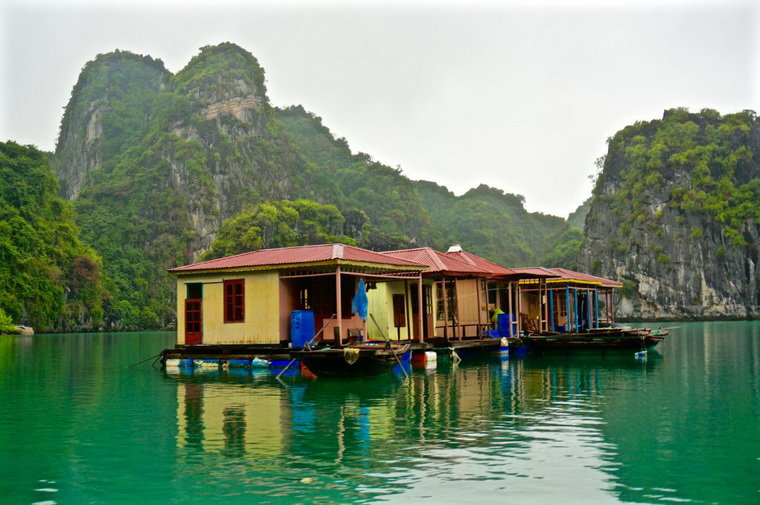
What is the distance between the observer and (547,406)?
48.8ft

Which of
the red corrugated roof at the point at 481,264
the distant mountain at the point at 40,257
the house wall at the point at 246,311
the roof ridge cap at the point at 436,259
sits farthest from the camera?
the distant mountain at the point at 40,257

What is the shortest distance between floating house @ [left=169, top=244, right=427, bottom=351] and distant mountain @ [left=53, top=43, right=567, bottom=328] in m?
61.6

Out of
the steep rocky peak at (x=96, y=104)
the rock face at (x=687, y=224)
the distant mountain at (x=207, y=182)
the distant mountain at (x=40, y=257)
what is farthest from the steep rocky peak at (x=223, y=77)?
the rock face at (x=687, y=224)

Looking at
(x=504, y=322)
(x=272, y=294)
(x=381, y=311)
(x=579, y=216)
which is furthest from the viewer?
(x=579, y=216)

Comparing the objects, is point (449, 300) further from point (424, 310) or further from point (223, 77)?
point (223, 77)

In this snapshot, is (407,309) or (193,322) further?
(407,309)

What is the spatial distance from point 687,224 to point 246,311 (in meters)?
86.9

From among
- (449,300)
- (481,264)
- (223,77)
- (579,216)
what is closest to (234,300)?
(449,300)

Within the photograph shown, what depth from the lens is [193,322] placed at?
25141mm

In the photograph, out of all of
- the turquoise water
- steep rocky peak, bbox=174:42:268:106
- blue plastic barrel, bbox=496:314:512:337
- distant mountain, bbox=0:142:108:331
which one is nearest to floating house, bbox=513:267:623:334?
blue plastic barrel, bbox=496:314:512:337

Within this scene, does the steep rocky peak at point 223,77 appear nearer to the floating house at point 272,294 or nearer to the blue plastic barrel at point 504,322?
the blue plastic barrel at point 504,322

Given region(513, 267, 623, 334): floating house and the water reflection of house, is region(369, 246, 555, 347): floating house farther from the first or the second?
the water reflection of house

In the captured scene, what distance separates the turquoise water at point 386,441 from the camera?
827 cm

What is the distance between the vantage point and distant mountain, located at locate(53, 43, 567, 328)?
102688 mm
